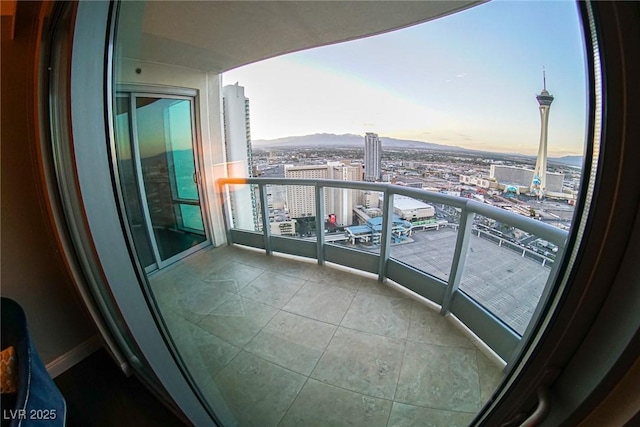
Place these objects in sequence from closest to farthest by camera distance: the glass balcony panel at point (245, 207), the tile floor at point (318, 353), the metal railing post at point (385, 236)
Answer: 1. the tile floor at point (318, 353)
2. the metal railing post at point (385, 236)
3. the glass balcony panel at point (245, 207)

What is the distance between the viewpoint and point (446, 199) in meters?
1.72

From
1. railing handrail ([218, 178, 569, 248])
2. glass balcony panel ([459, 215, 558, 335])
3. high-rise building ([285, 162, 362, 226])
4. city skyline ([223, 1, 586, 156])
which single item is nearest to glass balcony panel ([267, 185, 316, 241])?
high-rise building ([285, 162, 362, 226])

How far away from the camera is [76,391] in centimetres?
157

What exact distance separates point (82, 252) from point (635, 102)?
1.96m

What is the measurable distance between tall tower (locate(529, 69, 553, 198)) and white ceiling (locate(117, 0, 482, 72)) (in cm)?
116

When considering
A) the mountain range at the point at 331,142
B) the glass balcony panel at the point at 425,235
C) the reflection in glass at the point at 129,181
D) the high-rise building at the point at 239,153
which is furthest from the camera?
the high-rise building at the point at 239,153

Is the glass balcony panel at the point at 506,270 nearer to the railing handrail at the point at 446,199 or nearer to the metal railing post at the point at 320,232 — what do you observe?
the railing handrail at the point at 446,199

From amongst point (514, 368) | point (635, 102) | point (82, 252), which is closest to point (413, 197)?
point (514, 368)

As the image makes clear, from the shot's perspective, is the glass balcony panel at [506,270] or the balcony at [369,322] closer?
the glass balcony panel at [506,270]

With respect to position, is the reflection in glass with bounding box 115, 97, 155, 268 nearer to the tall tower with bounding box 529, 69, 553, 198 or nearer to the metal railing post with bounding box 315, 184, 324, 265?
the tall tower with bounding box 529, 69, 553, 198

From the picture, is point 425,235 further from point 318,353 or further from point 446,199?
point 318,353

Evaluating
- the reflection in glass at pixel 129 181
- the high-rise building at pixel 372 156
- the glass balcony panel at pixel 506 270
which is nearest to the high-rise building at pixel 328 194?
the high-rise building at pixel 372 156

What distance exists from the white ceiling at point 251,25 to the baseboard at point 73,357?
209cm

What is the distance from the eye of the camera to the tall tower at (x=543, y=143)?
62 centimetres
